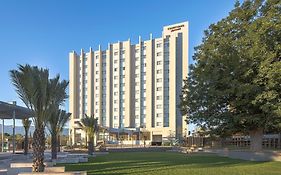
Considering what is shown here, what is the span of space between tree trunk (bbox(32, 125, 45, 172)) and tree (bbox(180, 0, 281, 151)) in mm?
15175

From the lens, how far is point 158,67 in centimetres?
12462

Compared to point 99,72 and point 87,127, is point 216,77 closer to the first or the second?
point 87,127

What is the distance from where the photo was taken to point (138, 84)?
127625 mm

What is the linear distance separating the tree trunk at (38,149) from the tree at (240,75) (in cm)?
1517

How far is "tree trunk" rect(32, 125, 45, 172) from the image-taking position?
15.1 m

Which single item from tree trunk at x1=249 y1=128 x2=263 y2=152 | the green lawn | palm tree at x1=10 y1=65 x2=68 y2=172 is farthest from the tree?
palm tree at x1=10 y1=65 x2=68 y2=172

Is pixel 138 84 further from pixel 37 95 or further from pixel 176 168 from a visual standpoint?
pixel 37 95

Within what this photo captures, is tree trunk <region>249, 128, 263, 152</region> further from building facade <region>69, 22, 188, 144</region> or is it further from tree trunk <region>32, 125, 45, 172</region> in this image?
building facade <region>69, 22, 188, 144</region>

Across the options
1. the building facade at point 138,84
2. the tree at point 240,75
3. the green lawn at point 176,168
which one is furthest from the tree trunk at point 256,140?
the building facade at point 138,84

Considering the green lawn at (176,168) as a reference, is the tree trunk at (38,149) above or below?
above

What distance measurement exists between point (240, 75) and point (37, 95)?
57.8 feet

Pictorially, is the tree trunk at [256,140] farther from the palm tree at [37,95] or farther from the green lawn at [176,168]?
the palm tree at [37,95]

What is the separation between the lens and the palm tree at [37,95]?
583 inches

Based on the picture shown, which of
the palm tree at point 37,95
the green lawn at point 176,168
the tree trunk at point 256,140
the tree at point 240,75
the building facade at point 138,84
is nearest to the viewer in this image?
the palm tree at point 37,95
